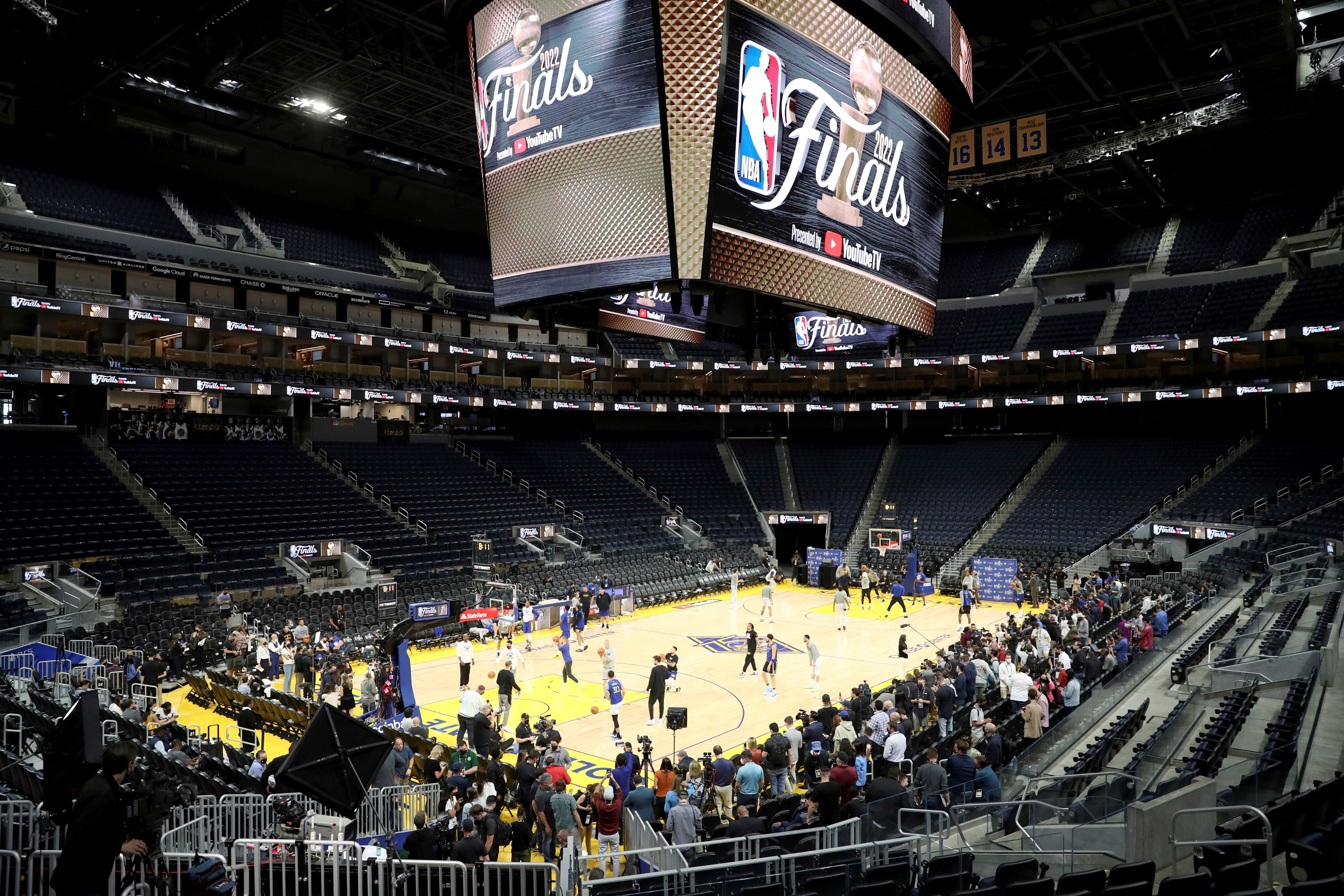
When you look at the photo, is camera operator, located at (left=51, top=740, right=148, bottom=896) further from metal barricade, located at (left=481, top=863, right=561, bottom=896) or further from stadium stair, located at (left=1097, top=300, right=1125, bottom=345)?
stadium stair, located at (left=1097, top=300, right=1125, bottom=345)

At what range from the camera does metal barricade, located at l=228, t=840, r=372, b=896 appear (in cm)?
702

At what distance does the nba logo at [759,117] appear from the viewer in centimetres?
820

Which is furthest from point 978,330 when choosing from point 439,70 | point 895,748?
point 895,748

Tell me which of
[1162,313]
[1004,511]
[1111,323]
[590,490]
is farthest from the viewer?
[1111,323]

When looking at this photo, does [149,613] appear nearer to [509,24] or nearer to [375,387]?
[375,387]

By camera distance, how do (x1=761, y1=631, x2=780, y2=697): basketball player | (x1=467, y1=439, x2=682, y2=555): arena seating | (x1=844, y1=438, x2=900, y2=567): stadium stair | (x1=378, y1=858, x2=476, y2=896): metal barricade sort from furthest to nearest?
(x1=844, y1=438, x2=900, y2=567): stadium stair < (x1=467, y1=439, x2=682, y2=555): arena seating < (x1=761, y1=631, x2=780, y2=697): basketball player < (x1=378, y1=858, x2=476, y2=896): metal barricade

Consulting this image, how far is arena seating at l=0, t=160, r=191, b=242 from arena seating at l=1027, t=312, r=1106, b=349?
3901cm

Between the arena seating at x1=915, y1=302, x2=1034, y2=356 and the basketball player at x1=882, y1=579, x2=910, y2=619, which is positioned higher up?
the arena seating at x1=915, y1=302, x2=1034, y2=356

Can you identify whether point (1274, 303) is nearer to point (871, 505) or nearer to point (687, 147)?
point (871, 505)

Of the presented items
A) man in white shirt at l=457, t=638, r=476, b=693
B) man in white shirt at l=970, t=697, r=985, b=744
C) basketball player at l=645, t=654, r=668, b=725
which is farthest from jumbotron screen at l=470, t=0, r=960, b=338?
man in white shirt at l=457, t=638, r=476, b=693

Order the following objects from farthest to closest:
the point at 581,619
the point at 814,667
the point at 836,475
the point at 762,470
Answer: the point at 762,470, the point at 836,475, the point at 581,619, the point at 814,667

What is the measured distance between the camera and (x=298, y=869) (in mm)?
6645

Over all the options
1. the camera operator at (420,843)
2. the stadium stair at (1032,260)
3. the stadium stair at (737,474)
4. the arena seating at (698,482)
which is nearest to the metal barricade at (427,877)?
the camera operator at (420,843)

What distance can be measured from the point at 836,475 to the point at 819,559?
9.46 meters
